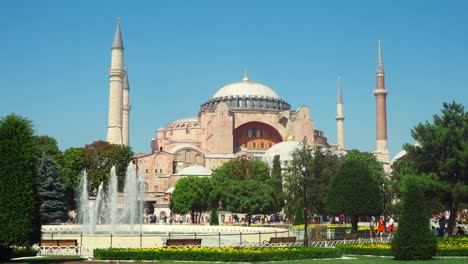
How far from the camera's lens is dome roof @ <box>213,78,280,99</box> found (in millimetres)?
68938

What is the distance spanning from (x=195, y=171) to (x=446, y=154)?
1349 inches

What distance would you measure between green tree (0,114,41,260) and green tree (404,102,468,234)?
509 inches

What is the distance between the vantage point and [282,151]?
59.2 meters

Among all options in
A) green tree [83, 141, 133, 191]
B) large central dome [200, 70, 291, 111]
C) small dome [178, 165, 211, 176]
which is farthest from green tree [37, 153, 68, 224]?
large central dome [200, 70, 291, 111]

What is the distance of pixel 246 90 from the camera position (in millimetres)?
69312

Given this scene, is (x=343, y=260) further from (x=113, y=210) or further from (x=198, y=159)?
(x=198, y=159)

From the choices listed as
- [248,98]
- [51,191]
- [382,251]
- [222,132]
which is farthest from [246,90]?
[382,251]

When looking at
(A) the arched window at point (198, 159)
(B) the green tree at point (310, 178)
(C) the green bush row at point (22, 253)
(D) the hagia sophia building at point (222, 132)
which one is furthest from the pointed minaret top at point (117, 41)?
(C) the green bush row at point (22, 253)

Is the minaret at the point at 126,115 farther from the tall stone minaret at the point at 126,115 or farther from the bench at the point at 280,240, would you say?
the bench at the point at 280,240

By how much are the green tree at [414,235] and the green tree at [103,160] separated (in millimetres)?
32328

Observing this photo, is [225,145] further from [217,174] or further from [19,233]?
[19,233]

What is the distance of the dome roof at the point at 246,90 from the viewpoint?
6894 cm

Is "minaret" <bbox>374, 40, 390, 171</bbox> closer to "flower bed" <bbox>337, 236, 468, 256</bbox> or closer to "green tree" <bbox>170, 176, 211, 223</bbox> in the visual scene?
"green tree" <bbox>170, 176, 211, 223</bbox>

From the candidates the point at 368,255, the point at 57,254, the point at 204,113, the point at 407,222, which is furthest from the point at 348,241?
the point at 204,113
